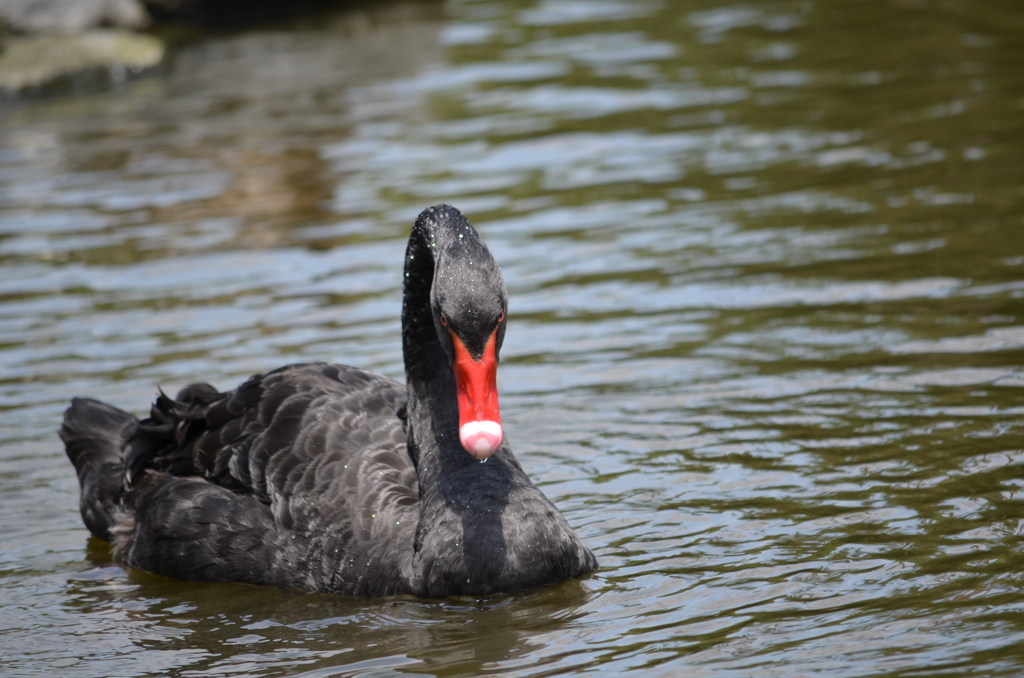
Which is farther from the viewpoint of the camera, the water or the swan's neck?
the swan's neck

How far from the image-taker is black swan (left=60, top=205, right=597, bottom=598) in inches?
212

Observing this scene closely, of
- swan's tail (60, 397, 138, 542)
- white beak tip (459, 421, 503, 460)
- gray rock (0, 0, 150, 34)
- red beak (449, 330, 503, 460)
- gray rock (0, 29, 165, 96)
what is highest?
gray rock (0, 0, 150, 34)

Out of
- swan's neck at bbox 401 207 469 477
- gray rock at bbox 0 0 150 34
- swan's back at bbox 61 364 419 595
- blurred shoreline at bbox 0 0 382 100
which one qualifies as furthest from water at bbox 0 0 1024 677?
gray rock at bbox 0 0 150 34

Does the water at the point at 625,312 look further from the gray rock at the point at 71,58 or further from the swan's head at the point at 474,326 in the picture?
the swan's head at the point at 474,326

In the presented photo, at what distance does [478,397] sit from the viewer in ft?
16.9

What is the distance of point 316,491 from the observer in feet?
20.0

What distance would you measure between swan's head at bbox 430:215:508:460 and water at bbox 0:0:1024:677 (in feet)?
2.85

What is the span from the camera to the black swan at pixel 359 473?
538 cm

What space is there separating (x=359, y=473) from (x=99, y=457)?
67.3 inches

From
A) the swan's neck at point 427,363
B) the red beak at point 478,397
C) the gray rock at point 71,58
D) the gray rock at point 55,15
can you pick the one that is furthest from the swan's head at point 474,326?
the gray rock at point 55,15

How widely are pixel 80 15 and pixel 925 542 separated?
57.3 ft

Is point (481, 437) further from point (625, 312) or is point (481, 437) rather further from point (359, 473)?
point (625, 312)

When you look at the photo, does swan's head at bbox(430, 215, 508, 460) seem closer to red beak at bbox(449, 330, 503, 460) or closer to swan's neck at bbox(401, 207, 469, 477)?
red beak at bbox(449, 330, 503, 460)

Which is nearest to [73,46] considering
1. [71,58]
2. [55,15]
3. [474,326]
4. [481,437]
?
[71,58]
